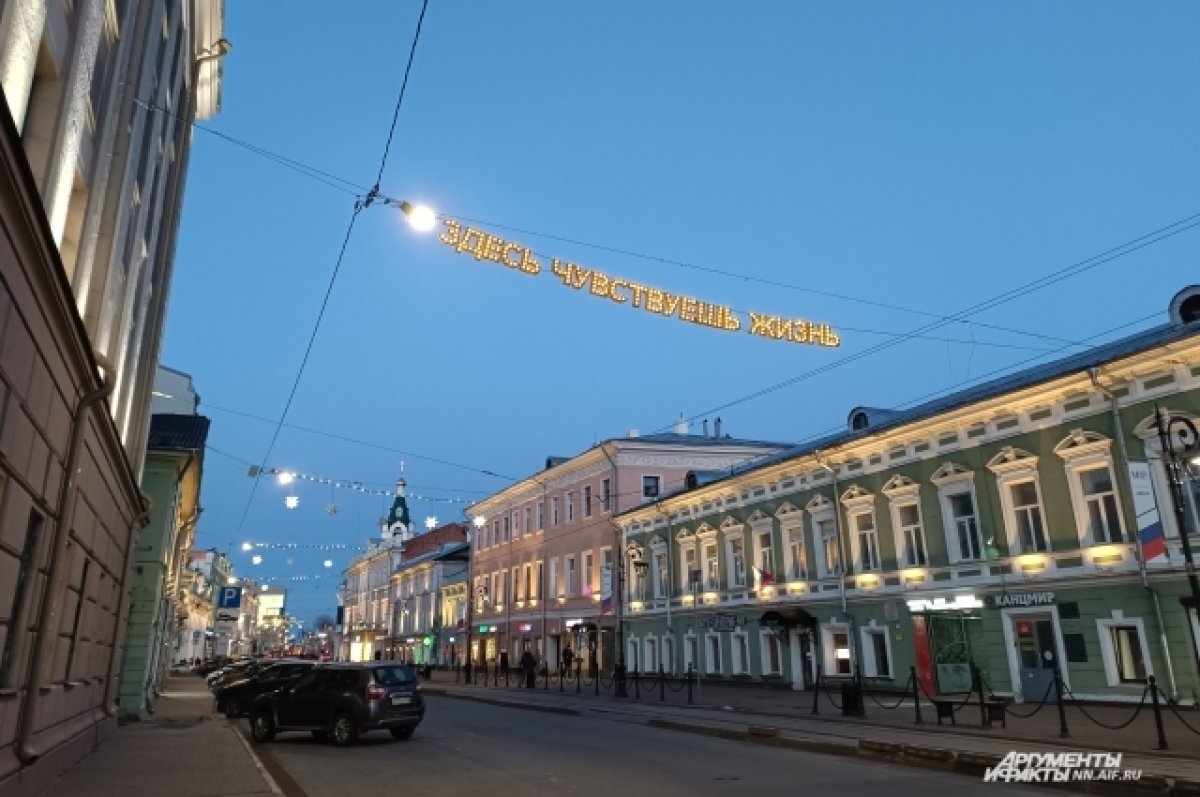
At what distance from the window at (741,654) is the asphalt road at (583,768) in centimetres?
1479

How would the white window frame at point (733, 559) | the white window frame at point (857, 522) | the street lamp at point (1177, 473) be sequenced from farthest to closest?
the white window frame at point (733, 559) < the white window frame at point (857, 522) < the street lamp at point (1177, 473)

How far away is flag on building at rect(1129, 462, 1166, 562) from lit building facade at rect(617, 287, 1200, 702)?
0.06 metres

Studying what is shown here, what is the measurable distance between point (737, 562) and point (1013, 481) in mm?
13206

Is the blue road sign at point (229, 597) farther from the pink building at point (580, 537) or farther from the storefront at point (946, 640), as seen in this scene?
the storefront at point (946, 640)

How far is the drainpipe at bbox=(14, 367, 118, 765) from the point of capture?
8188 mm

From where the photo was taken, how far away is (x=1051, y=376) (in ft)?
70.4

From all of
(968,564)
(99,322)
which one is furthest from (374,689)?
(968,564)

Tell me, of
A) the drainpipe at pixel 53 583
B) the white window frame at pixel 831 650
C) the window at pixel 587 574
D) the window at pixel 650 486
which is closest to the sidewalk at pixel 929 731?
the white window frame at pixel 831 650

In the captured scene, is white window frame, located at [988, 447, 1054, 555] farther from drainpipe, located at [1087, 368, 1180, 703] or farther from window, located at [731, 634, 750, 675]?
window, located at [731, 634, 750, 675]

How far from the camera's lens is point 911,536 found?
2589 centimetres

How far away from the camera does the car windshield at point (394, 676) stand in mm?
16547

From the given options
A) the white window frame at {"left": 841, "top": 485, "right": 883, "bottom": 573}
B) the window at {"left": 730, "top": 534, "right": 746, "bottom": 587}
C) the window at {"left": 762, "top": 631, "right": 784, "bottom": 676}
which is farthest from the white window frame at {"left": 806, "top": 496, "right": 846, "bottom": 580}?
the window at {"left": 730, "top": 534, "right": 746, "bottom": 587}

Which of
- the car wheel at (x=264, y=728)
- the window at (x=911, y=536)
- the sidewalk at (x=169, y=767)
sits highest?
the window at (x=911, y=536)

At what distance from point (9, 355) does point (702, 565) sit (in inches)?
1252
